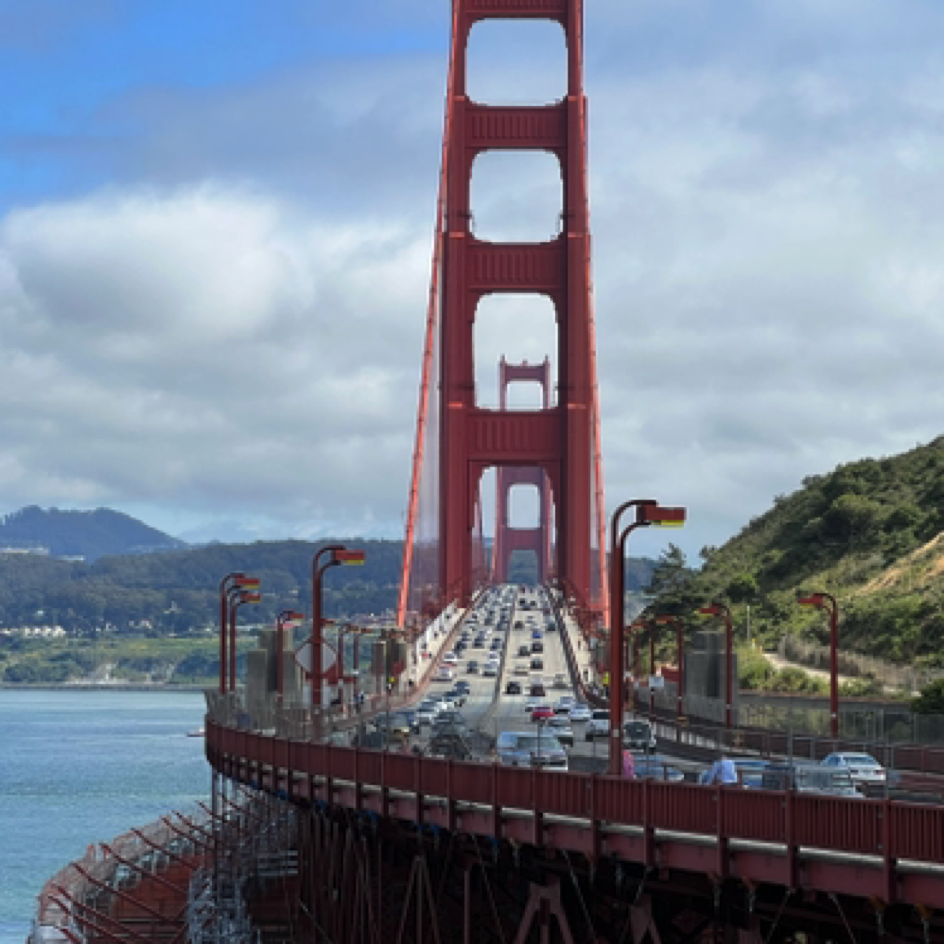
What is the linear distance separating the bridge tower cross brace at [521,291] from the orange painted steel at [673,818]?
6743 centimetres

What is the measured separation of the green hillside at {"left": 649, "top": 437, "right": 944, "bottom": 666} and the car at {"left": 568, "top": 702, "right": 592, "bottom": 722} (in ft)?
47.4

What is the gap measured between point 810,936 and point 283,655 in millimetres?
34428

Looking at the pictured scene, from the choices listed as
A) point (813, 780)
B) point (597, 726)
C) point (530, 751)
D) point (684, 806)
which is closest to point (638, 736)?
point (597, 726)

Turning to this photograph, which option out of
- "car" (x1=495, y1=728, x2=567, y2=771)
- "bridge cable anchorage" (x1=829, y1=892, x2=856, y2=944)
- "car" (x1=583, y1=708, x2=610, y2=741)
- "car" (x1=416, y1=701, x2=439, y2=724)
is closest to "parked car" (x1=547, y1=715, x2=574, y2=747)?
"car" (x1=583, y1=708, x2=610, y2=741)

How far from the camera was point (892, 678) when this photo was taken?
236 ft

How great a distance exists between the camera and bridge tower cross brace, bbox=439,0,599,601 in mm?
99188

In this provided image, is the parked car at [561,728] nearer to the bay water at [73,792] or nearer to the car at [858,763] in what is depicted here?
the car at [858,763]

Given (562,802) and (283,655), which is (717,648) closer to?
(283,655)

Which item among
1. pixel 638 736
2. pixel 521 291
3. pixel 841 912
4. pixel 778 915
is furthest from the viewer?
pixel 521 291

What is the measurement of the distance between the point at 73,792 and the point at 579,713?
180 feet

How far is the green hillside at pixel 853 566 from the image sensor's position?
7869cm

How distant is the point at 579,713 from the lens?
6197 centimetres

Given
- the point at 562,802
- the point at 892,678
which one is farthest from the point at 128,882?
the point at 562,802

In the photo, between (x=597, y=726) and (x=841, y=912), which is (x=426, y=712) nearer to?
(x=597, y=726)
